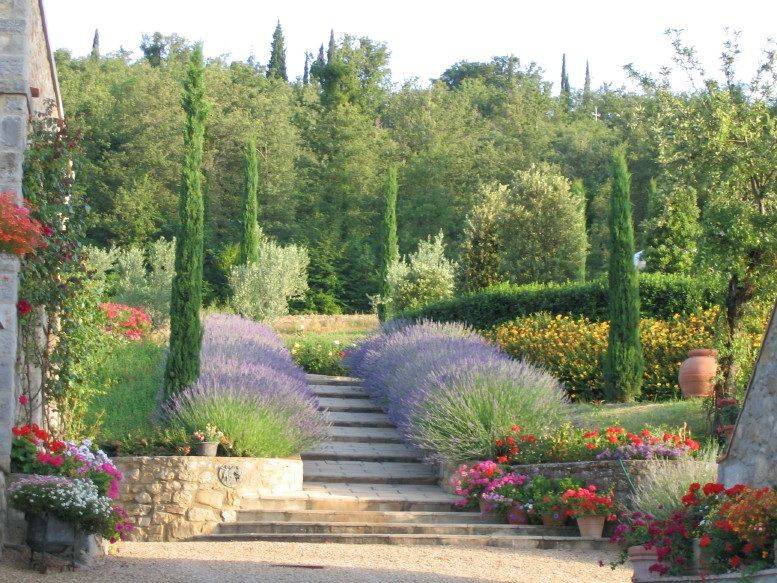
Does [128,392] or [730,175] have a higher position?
[730,175]

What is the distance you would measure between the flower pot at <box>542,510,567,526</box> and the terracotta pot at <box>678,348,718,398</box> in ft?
14.1

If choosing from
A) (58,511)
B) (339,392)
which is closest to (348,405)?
(339,392)

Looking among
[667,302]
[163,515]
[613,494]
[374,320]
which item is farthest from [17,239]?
[374,320]

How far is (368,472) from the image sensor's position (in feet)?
37.1

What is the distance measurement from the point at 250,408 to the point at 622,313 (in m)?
5.91

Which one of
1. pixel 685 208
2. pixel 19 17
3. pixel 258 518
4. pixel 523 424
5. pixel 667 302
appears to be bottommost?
pixel 258 518

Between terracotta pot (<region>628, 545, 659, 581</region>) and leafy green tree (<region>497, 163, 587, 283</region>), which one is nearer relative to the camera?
terracotta pot (<region>628, 545, 659, 581</region>)

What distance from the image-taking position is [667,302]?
15.8 m

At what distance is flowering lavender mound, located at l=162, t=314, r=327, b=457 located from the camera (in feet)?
33.6

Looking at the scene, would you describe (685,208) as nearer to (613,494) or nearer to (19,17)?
(613,494)

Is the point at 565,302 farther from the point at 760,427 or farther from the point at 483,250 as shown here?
the point at 760,427

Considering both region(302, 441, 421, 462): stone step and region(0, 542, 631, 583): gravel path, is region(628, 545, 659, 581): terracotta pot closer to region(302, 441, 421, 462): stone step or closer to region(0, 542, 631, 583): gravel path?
region(0, 542, 631, 583): gravel path

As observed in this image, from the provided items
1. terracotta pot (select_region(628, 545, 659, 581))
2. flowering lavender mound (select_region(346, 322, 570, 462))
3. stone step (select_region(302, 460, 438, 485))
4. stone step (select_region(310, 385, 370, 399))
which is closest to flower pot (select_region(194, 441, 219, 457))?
stone step (select_region(302, 460, 438, 485))

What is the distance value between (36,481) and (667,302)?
11.1 m
